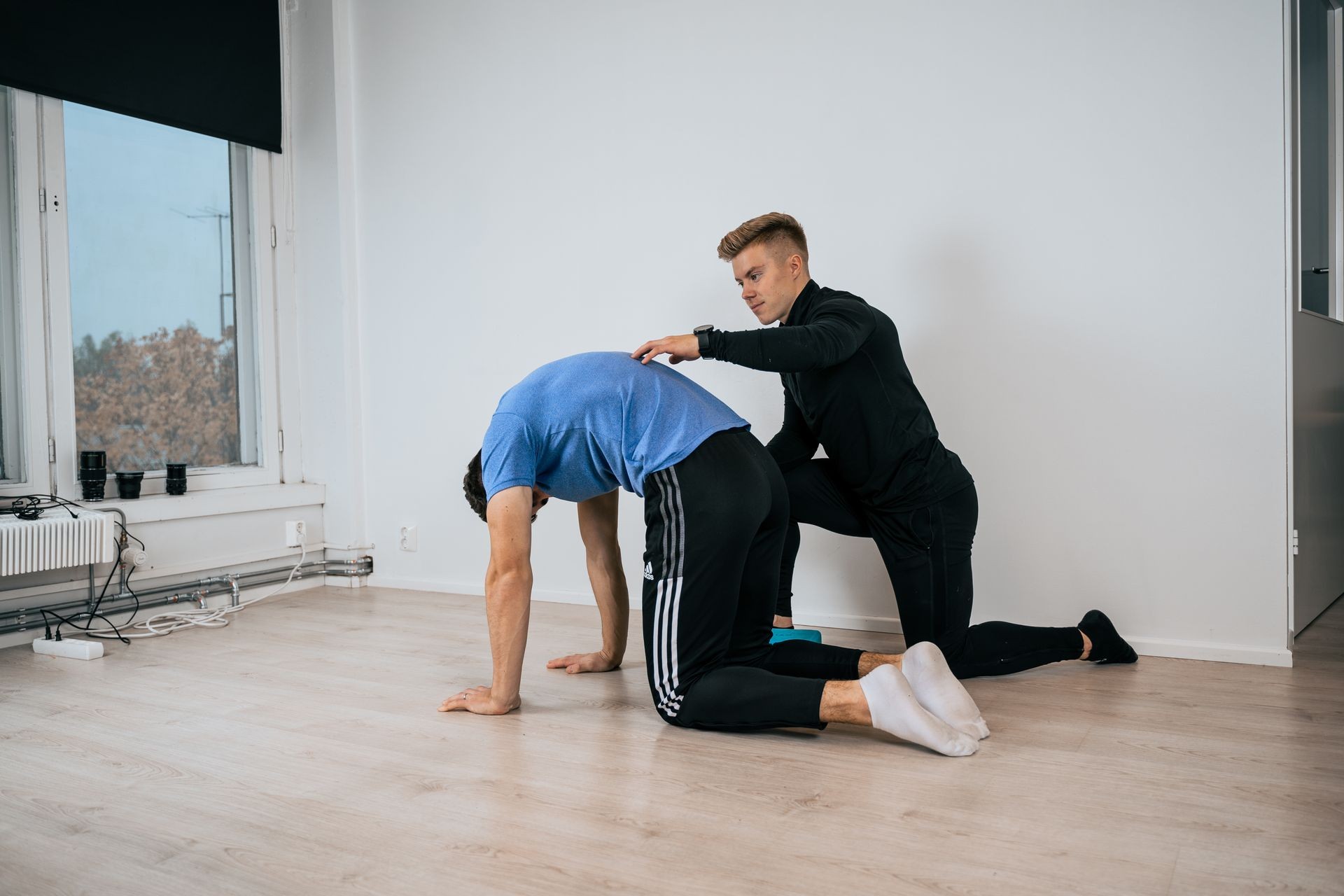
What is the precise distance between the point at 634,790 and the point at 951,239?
2050mm

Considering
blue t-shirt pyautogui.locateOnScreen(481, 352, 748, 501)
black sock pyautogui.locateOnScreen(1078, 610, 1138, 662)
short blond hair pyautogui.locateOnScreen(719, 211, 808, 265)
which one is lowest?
black sock pyautogui.locateOnScreen(1078, 610, 1138, 662)

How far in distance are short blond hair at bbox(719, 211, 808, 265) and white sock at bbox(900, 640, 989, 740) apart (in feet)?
3.60

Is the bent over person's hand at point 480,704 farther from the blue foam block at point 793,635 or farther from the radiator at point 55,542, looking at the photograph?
the radiator at point 55,542

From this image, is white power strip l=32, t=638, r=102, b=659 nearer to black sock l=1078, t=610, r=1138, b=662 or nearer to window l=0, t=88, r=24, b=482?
window l=0, t=88, r=24, b=482

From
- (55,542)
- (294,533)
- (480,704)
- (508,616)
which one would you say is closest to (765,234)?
(508,616)

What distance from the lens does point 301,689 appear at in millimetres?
2617

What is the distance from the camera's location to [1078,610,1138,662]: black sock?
2686mm

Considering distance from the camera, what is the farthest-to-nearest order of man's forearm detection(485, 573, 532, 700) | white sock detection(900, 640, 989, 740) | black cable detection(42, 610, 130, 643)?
black cable detection(42, 610, 130, 643)
man's forearm detection(485, 573, 532, 700)
white sock detection(900, 640, 989, 740)

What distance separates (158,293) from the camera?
12.7 ft

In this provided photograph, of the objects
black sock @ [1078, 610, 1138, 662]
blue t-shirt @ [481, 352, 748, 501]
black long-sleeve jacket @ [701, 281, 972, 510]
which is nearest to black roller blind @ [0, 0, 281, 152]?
blue t-shirt @ [481, 352, 748, 501]

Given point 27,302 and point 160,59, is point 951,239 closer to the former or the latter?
point 160,59

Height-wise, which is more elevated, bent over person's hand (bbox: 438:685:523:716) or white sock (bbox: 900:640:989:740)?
white sock (bbox: 900:640:989:740)

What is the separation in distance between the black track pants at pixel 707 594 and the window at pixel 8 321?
2.52 meters

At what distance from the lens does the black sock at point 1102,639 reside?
8.81ft
